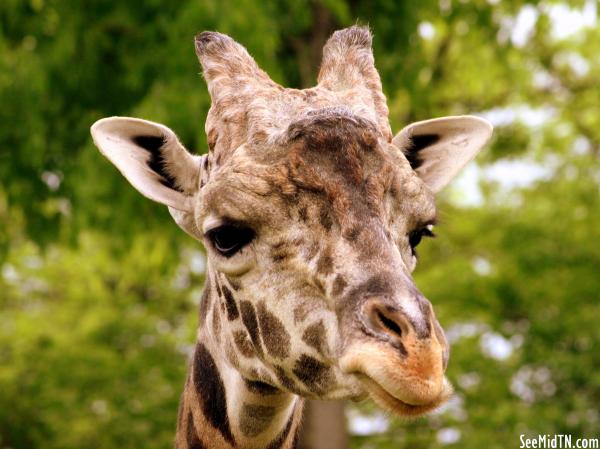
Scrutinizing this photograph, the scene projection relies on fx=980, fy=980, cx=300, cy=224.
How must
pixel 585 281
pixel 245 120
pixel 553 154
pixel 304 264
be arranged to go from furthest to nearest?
pixel 553 154
pixel 585 281
pixel 245 120
pixel 304 264

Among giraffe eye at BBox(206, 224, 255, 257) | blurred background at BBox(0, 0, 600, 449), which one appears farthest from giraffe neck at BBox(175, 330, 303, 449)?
blurred background at BBox(0, 0, 600, 449)

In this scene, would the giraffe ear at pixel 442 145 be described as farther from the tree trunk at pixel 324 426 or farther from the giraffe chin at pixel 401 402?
the tree trunk at pixel 324 426

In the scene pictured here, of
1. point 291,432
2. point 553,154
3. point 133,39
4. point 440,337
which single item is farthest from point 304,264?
point 553,154

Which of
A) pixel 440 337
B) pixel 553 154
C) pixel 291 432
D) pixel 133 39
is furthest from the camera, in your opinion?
pixel 553 154

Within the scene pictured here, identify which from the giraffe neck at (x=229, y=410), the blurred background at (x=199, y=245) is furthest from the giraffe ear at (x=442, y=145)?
the blurred background at (x=199, y=245)

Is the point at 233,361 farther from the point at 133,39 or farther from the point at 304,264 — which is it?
the point at 133,39

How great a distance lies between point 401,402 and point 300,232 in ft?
2.52

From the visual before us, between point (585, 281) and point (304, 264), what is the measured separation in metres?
11.1

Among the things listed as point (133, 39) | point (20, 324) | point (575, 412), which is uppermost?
point (133, 39)

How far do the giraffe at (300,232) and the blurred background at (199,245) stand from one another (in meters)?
→ 5.63

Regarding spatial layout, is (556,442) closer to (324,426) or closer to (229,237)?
(324,426)

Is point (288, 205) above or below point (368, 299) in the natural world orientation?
above

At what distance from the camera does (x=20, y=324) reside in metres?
16.2

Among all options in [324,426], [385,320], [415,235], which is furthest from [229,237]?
[324,426]
